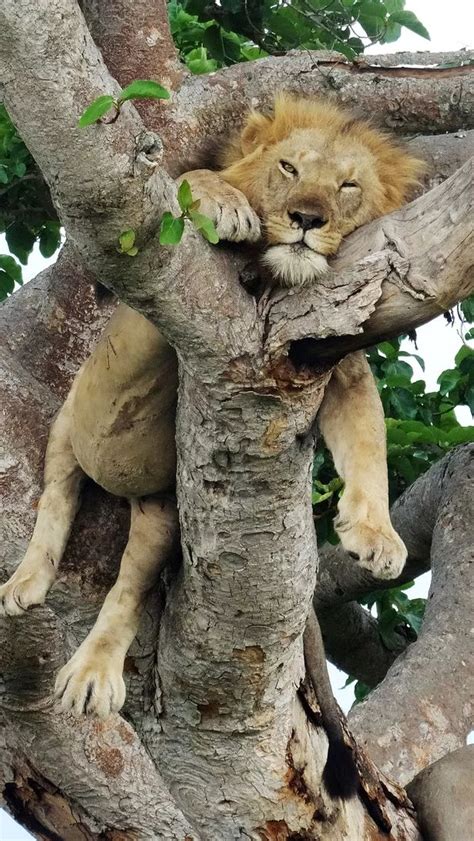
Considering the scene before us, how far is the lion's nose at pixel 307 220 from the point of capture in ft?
9.01

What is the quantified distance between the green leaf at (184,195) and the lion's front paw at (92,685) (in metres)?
1.27

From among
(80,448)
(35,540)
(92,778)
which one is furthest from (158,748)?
(80,448)

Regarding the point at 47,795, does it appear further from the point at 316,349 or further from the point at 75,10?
the point at 75,10

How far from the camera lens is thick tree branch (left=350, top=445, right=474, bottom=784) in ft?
13.7

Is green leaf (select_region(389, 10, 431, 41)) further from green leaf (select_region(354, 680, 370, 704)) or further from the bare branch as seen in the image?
green leaf (select_region(354, 680, 370, 704))

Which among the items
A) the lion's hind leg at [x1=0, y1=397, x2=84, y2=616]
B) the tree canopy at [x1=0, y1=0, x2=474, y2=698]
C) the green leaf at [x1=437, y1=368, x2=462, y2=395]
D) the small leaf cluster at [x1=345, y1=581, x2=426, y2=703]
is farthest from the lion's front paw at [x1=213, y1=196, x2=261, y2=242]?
the small leaf cluster at [x1=345, y1=581, x2=426, y2=703]

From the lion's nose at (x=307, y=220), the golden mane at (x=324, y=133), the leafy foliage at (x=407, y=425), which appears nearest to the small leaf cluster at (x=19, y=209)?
the leafy foliage at (x=407, y=425)

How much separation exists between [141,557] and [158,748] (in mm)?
621

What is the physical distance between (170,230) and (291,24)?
311 centimetres

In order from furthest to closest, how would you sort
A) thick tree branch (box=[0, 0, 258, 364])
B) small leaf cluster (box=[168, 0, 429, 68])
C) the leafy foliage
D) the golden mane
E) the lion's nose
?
the leafy foliage → small leaf cluster (box=[168, 0, 429, 68]) → the golden mane → the lion's nose → thick tree branch (box=[0, 0, 258, 364])

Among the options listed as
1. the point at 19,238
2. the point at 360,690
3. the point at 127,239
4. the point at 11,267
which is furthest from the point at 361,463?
the point at 360,690

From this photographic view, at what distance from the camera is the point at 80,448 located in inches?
124

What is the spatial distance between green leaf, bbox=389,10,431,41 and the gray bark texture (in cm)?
66

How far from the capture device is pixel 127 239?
2332mm
